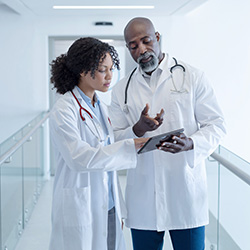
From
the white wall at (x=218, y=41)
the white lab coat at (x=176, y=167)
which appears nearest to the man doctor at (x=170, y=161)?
the white lab coat at (x=176, y=167)

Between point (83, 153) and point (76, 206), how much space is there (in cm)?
28

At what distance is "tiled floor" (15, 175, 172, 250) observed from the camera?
4.06 m

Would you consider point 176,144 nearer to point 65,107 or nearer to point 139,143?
point 139,143

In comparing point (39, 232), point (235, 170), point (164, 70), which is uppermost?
point (164, 70)

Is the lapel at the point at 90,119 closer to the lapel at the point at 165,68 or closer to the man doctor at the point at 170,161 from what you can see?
the man doctor at the point at 170,161

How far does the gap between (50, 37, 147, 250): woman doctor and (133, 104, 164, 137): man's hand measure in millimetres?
82

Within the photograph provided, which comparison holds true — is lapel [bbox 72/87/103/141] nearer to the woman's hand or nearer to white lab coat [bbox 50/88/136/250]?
white lab coat [bbox 50/88/136/250]

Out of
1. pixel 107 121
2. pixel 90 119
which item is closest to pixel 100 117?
pixel 107 121

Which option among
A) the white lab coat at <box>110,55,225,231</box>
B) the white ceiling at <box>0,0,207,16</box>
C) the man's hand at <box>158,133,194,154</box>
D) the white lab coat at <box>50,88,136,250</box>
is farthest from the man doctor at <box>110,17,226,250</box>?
the white ceiling at <box>0,0,207,16</box>

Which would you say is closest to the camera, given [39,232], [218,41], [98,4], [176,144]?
[176,144]

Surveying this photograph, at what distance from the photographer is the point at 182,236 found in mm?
2289

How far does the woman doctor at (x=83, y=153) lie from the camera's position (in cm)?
200

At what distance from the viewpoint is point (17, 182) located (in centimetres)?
396

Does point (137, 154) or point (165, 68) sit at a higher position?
point (165, 68)
